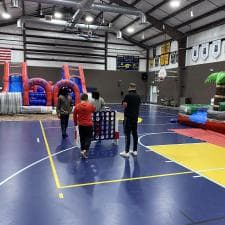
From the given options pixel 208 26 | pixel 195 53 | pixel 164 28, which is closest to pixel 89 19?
pixel 164 28

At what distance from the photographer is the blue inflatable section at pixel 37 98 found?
15.5 metres

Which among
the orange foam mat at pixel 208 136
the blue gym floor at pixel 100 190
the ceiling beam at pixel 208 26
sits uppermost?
the ceiling beam at pixel 208 26

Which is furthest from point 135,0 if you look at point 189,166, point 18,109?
point 189,166

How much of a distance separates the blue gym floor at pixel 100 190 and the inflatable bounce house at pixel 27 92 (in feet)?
24.3

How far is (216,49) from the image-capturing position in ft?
60.8

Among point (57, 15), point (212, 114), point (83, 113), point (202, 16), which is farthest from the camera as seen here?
point (57, 15)

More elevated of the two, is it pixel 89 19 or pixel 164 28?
pixel 89 19

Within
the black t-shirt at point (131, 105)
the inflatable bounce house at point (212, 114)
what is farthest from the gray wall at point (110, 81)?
the black t-shirt at point (131, 105)

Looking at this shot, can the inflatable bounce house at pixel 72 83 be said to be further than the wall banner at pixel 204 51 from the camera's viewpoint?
No

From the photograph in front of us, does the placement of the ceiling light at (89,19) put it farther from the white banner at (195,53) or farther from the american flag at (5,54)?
the white banner at (195,53)

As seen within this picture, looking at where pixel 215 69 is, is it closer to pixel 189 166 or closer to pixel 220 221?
pixel 189 166

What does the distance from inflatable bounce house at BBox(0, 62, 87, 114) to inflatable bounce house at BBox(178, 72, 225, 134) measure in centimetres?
682

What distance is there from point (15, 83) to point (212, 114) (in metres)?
11.8

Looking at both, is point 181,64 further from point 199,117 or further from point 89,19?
point 199,117
